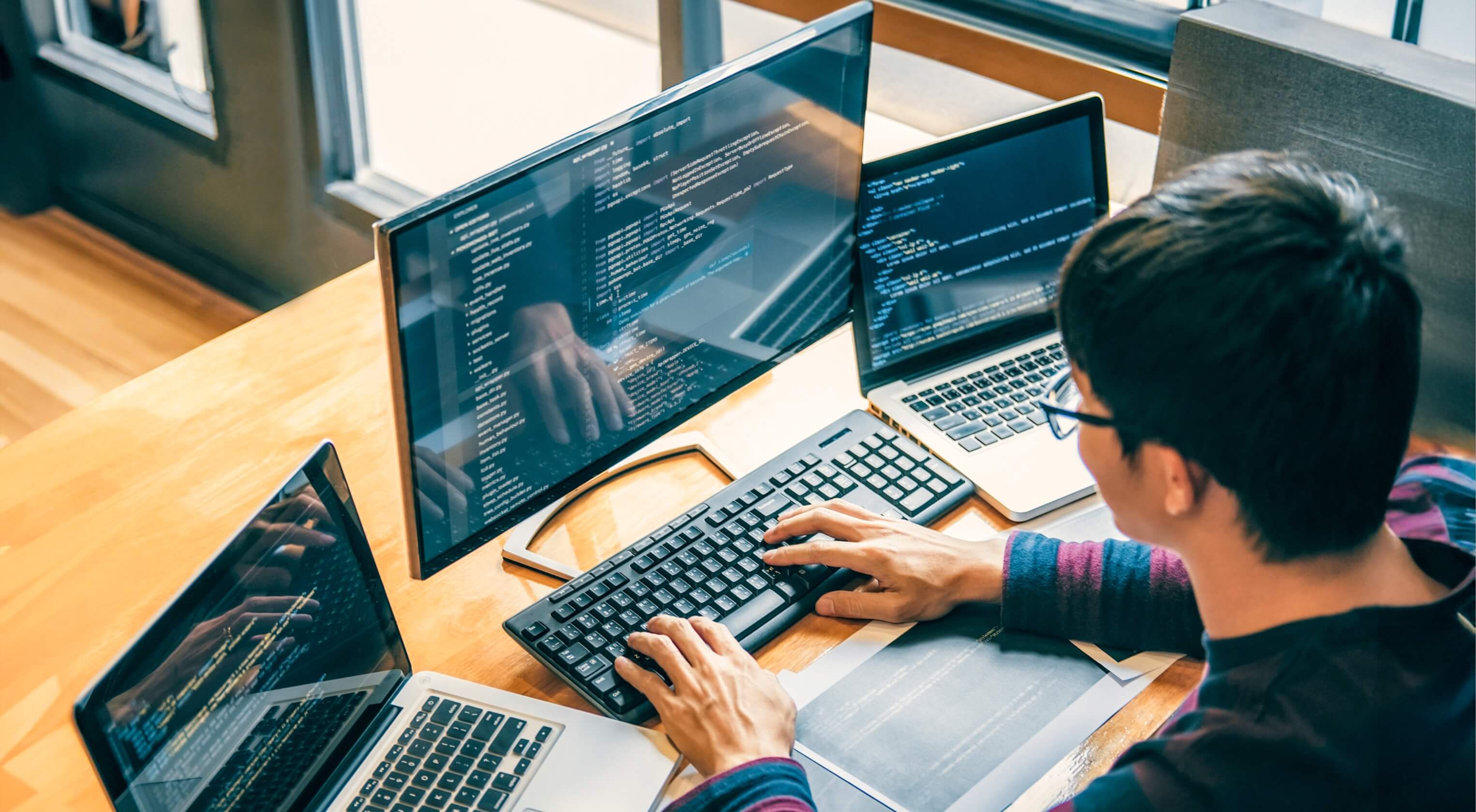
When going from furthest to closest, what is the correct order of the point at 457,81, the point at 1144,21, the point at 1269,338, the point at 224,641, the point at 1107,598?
the point at 457,81 < the point at 1144,21 < the point at 1107,598 < the point at 224,641 < the point at 1269,338

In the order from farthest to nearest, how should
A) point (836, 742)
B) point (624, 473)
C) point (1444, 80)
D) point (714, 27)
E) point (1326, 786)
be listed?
point (714, 27) → point (624, 473) → point (1444, 80) → point (836, 742) → point (1326, 786)

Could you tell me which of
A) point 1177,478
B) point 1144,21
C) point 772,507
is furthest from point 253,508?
point 1144,21

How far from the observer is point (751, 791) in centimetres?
88

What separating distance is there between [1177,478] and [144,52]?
9.71ft

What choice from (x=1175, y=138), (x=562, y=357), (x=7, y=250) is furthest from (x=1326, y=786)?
(x=7, y=250)

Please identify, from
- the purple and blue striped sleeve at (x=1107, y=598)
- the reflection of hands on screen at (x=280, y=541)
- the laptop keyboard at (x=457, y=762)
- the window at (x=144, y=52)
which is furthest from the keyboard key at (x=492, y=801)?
the window at (x=144, y=52)

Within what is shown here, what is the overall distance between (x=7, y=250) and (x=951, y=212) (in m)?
2.88

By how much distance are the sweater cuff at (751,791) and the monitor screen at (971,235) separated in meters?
0.54

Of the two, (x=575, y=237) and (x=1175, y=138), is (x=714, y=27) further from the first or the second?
(x=575, y=237)

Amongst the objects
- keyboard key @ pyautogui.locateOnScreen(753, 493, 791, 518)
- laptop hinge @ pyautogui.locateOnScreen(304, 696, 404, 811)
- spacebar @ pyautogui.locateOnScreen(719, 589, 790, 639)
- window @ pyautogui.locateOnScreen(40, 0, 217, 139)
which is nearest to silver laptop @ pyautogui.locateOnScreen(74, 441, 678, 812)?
laptop hinge @ pyautogui.locateOnScreen(304, 696, 404, 811)

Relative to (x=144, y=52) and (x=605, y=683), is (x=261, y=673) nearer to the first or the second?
(x=605, y=683)

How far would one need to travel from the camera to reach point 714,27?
6.81ft

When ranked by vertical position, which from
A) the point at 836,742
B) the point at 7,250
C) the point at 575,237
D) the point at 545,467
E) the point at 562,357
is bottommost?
the point at 7,250

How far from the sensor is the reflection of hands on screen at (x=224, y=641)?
0.75m
